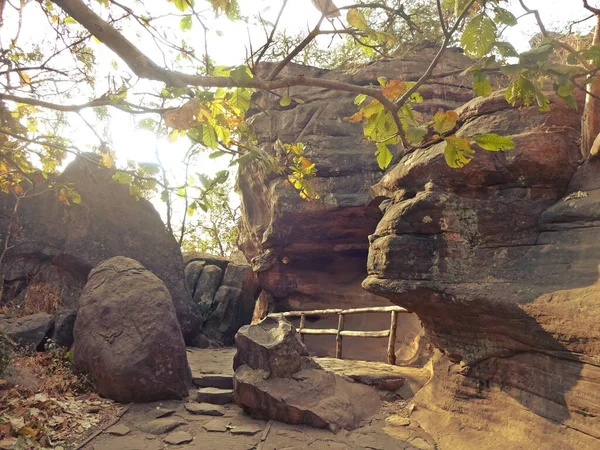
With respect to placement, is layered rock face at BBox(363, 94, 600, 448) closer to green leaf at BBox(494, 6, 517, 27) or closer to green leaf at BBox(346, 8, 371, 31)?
green leaf at BBox(494, 6, 517, 27)

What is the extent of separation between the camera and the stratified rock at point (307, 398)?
521 centimetres

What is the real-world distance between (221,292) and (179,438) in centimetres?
981

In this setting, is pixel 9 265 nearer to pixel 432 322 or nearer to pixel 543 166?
pixel 432 322

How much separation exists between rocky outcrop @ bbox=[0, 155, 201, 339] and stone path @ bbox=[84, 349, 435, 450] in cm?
484

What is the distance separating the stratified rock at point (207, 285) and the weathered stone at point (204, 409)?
8.34 m

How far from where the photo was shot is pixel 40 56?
4.68 m

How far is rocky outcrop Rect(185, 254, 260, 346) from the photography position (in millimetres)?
13896

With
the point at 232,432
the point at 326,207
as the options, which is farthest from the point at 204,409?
the point at 326,207

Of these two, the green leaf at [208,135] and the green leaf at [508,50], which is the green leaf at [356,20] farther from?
the green leaf at [208,135]

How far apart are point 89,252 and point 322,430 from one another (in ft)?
25.1

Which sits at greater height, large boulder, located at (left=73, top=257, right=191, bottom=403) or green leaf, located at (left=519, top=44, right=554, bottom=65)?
green leaf, located at (left=519, top=44, right=554, bottom=65)

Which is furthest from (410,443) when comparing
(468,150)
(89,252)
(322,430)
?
(89,252)

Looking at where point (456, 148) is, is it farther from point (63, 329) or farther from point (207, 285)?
point (207, 285)

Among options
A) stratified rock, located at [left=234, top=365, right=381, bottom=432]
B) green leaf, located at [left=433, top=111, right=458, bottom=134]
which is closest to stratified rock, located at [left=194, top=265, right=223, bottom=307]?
stratified rock, located at [left=234, top=365, right=381, bottom=432]
